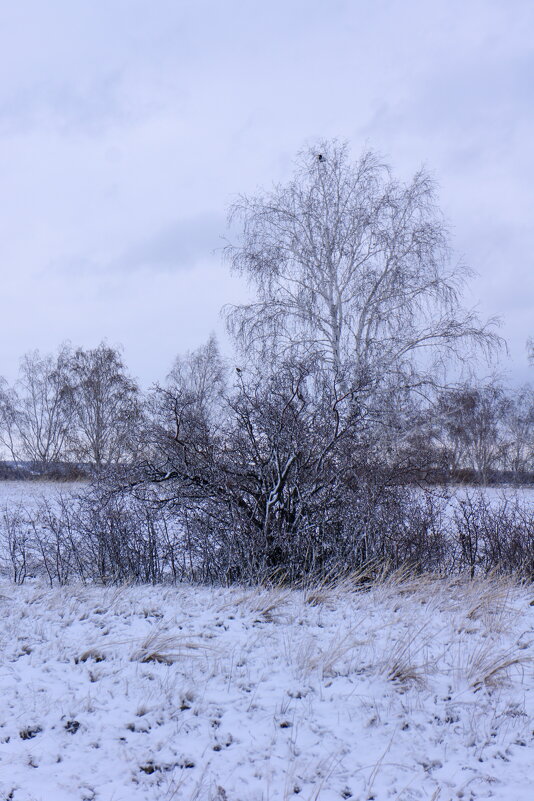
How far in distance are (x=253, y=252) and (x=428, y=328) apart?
4.70 m

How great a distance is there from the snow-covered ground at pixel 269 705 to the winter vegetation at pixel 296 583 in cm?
2

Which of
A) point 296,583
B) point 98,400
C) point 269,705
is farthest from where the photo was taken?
point 98,400

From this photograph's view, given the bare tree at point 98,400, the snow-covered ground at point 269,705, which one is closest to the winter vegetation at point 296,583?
the snow-covered ground at point 269,705

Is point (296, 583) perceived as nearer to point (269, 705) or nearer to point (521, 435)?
point (269, 705)

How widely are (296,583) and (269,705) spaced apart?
3.51 m

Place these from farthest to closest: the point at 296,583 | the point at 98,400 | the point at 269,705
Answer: the point at 98,400 < the point at 296,583 < the point at 269,705

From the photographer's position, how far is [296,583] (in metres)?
7.04

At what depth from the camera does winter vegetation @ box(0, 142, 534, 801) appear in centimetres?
307

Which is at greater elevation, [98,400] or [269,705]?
[98,400]

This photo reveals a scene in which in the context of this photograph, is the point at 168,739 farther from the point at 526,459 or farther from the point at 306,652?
the point at 526,459

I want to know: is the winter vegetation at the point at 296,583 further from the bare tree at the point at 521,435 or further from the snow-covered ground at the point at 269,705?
the bare tree at the point at 521,435

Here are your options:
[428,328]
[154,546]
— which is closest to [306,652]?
[154,546]

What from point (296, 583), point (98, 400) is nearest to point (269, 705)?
point (296, 583)

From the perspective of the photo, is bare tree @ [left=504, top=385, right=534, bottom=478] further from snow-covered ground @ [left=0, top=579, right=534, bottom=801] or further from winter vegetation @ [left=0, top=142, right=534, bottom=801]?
snow-covered ground @ [left=0, top=579, right=534, bottom=801]
